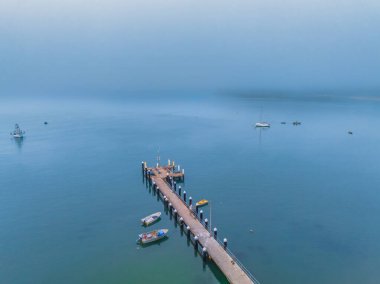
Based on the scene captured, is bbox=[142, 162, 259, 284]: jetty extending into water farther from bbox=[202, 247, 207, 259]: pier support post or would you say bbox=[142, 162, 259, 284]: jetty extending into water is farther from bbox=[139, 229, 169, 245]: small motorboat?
bbox=[139, 229, 169, 245]: small motorboat

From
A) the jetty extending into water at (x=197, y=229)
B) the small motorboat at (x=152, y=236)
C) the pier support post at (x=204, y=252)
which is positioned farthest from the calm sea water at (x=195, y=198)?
the jetty extending into water at (x=197, y=229)

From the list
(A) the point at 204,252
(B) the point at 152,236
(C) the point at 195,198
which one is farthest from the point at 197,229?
(C) the point at 195,198

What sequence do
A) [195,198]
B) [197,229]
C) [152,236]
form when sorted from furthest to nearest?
[195,198] → [197,229] → [152,236]

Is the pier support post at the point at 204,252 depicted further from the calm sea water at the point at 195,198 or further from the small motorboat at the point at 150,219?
the small motorboat at the point at 150,219

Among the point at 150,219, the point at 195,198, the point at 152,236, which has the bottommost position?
the point at 152,236

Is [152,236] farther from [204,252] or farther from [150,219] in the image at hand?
[204,252]

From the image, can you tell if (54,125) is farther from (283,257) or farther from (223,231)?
(283,257)
